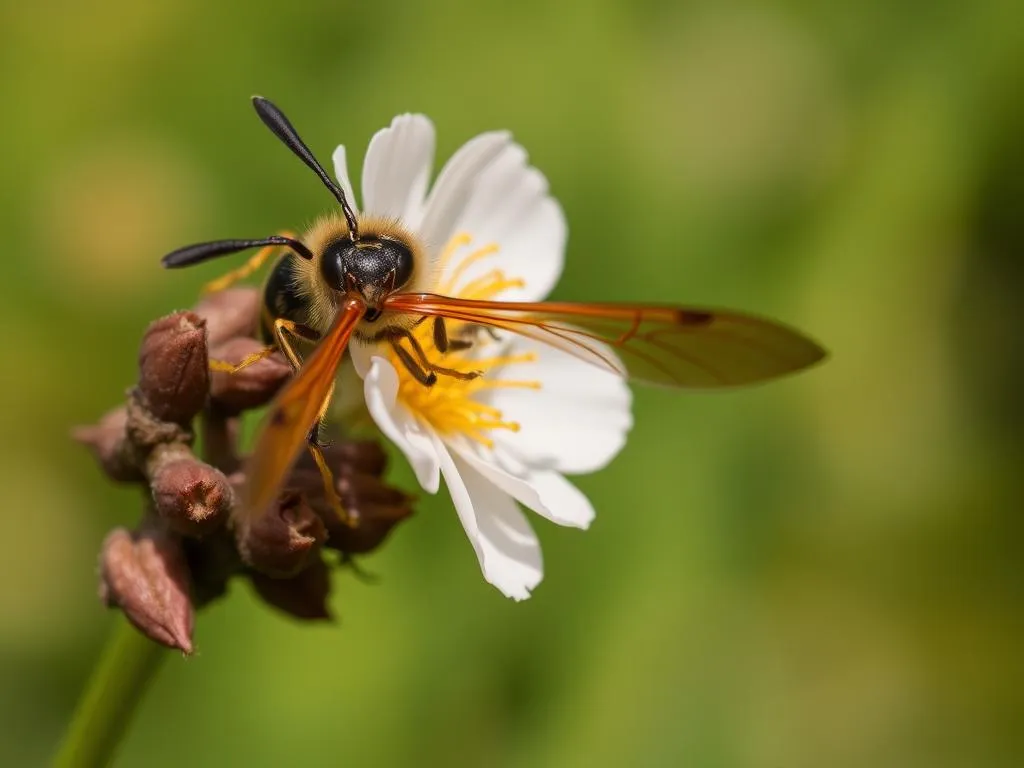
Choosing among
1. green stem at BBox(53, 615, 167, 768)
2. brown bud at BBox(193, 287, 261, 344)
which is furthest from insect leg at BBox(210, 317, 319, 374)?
green stem at BBox(53, 615, 167, 768)

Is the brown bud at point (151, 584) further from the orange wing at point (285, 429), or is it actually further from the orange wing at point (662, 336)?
the orange wing at point (662, 336)

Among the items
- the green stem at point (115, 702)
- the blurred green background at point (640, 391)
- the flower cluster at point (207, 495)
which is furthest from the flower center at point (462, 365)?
the blurred green background at point (640, 391)

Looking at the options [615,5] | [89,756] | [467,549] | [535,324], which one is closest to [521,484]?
[535,324]

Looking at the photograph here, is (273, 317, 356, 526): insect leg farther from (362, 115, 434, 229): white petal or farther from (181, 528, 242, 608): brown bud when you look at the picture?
(362, 115, 434, 229): white petal

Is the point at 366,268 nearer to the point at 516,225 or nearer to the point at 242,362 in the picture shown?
the point at 242,362

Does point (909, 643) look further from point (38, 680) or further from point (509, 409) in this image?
point (38, 680)
